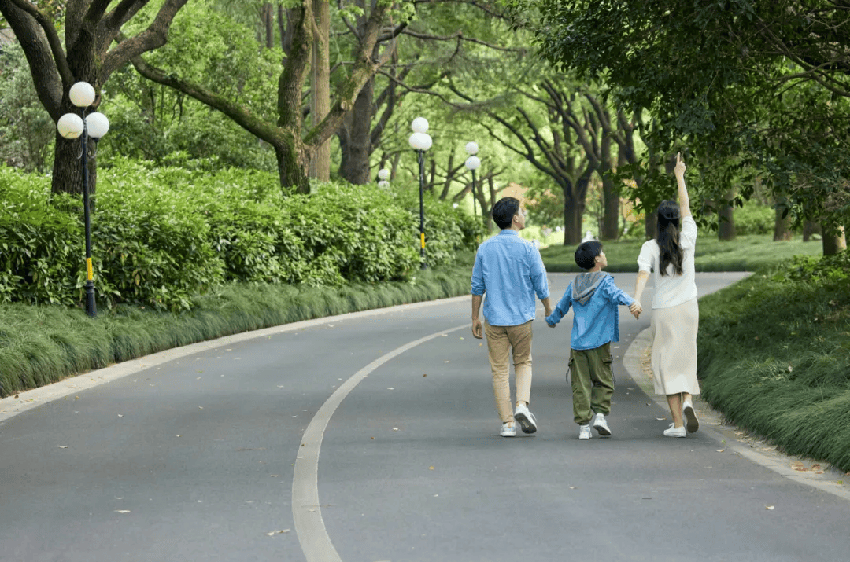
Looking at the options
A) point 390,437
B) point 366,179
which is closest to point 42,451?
point 390,437

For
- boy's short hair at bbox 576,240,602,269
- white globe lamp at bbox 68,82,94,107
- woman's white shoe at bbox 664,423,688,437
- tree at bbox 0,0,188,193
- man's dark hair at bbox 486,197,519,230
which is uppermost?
tree at bbox 0,0,188,193

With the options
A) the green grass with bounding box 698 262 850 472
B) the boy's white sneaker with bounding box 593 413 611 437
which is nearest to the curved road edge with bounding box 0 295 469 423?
the boy's white sneaker with bounding box 593 413 611 437

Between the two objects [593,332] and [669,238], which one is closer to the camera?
[669,238]

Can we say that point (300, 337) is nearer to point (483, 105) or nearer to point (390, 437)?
point (390, 437)

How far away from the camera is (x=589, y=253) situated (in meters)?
9.85

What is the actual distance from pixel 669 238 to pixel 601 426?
58.8 inches

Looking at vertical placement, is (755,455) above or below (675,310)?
below

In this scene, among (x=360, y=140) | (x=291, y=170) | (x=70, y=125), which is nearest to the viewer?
(x=70, y=125)

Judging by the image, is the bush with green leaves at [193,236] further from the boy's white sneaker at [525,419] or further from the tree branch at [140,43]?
the boy's white sneaker at [525,419]

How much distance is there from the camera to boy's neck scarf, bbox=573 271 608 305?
9828 millimetres

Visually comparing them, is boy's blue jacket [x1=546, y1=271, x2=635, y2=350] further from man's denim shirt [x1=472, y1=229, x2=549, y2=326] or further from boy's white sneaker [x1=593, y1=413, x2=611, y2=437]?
boy's white sneaker [x1=593, y1=413, x2=611, y2=437]

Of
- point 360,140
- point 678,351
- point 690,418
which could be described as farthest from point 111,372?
point 360,140

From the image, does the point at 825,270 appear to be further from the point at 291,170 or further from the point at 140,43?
the point at 291,170

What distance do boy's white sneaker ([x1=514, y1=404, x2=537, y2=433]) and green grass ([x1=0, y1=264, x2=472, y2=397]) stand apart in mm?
5675
